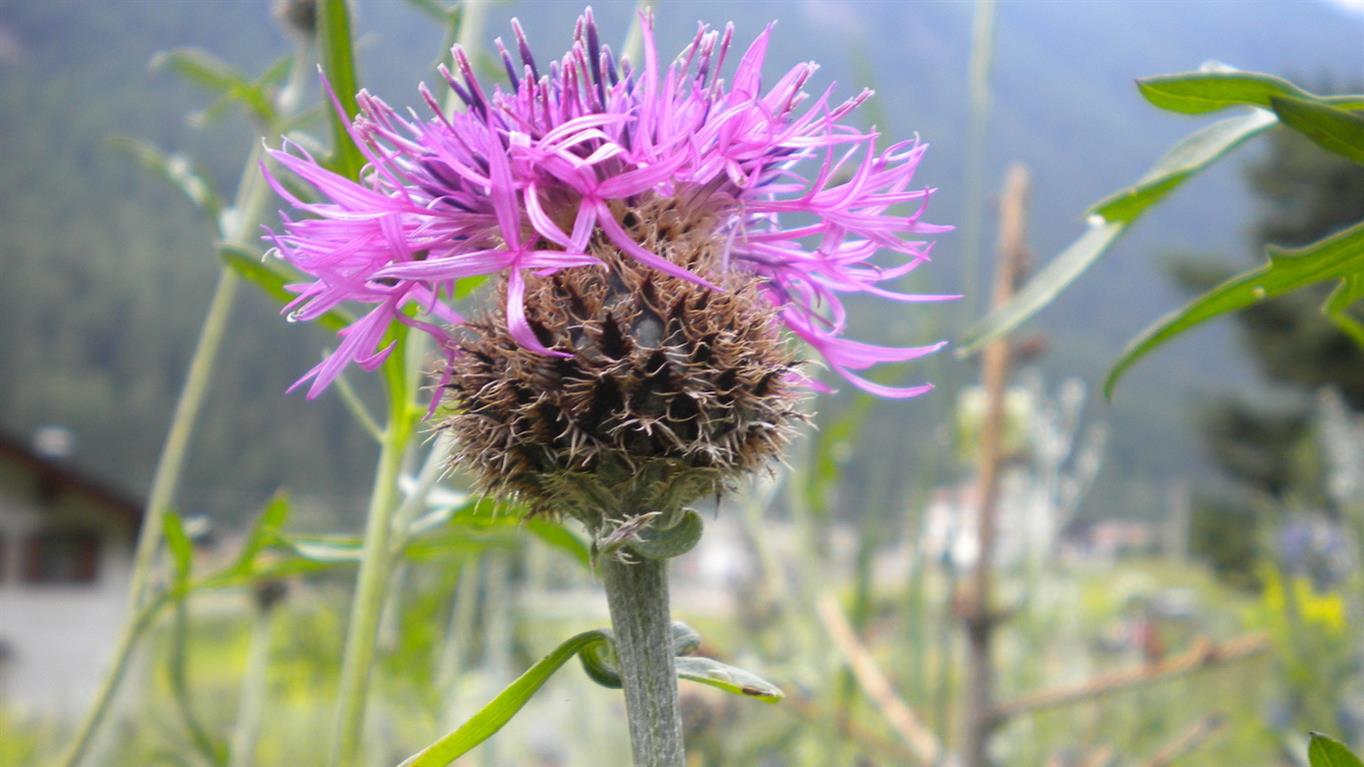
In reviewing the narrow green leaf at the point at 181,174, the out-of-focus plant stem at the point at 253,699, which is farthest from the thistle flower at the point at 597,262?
the out-of-focus plant stem at the point at 253,699

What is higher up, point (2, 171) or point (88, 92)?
point (88, 92)

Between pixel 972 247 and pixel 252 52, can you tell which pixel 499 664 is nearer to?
pixel 972 247

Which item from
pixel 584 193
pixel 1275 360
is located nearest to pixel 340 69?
pixel 584 193

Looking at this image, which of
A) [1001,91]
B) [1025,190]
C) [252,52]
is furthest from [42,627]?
[1001,91]

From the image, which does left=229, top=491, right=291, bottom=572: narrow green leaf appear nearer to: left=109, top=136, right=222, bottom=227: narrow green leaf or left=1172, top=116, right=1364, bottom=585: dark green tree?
left=109, top=136, right=222, bottom=227: narrow green leaf

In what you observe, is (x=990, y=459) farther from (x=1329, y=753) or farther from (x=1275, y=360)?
(x=1275, y=360)

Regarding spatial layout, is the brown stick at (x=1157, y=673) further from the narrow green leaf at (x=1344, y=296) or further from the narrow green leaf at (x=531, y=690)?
the narrow green leaf at (x=531, y=690)
